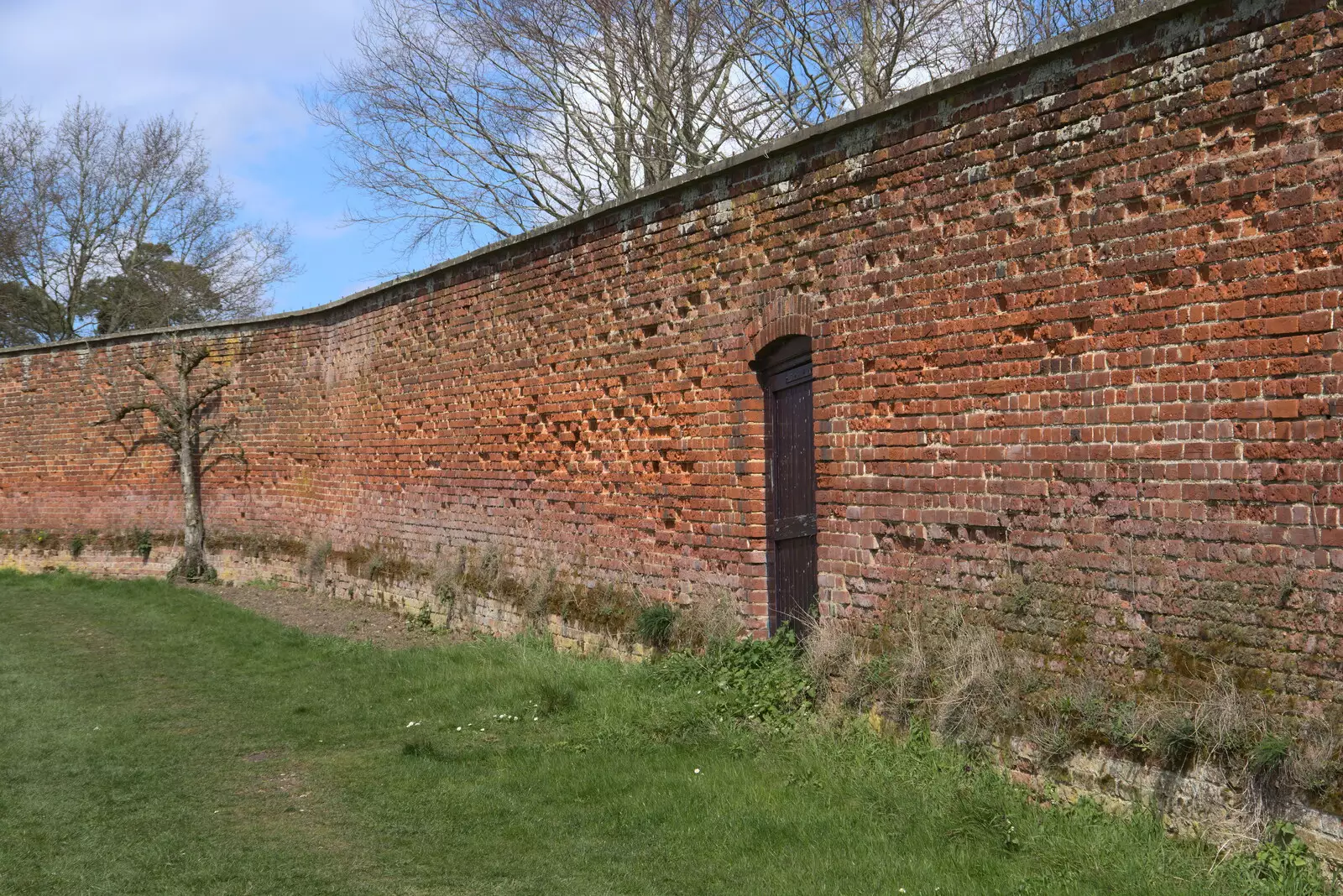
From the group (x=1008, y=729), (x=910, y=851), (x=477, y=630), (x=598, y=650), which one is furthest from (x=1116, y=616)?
(x=477, y=630)

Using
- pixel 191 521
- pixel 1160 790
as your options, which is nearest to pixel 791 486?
pixel 1160 790

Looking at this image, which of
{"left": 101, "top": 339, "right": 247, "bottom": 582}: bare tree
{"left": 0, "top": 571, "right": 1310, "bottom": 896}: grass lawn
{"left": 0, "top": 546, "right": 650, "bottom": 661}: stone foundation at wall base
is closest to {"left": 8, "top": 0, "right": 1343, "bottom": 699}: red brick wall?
{"left": 0, "top": 546, "right": 650, "bottom": 661}: stone foundation at wall base

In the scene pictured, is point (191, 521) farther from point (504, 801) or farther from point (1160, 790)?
point (1160, 790)

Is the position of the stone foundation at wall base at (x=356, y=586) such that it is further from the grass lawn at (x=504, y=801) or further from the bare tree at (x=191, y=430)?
the grass lawn at (x=504, y=801)

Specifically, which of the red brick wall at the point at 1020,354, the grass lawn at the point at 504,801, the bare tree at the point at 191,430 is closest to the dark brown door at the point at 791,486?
the red brick wall at the point at 1020,354

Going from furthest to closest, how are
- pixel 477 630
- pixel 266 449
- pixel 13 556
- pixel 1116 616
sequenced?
pixel 13 556
pixel 266 449
pixel 477 630
pixel 1116 616

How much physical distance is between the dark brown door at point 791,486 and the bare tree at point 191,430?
1112cm

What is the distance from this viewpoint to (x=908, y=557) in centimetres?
644

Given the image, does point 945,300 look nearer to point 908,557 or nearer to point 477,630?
point 908,557

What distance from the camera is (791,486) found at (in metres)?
7.75

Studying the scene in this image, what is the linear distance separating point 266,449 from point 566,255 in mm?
8106

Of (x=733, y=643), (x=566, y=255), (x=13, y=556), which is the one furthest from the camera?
(x=13, y=556)

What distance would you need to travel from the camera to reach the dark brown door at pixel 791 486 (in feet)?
24.7

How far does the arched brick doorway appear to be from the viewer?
24.7 feet
